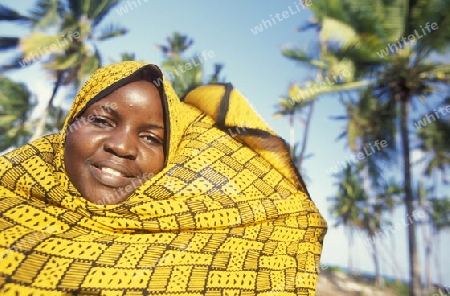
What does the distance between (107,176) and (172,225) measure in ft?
0.92

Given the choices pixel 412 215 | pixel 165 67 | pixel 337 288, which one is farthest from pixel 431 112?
pixel 337 288

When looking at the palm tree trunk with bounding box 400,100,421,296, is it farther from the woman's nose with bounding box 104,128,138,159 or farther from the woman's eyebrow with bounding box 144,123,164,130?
the woman's nose with bounding box 104,128,138,159

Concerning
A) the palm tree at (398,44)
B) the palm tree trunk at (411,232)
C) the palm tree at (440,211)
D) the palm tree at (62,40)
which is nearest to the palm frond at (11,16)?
the palm tree at (62,40)

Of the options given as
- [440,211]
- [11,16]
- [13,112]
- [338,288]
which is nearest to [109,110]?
[11,16]

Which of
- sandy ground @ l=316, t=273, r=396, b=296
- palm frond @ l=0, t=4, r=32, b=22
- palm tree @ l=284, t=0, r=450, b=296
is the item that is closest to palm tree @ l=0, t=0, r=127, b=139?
palm frond @ l=0, t=4, r=32, b=22

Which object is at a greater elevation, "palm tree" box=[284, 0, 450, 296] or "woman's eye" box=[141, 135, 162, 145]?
"palm tree" box=[284, 0, 450, 296]

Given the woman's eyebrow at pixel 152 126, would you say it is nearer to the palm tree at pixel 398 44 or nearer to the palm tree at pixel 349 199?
the palm tree at pixel 398 44

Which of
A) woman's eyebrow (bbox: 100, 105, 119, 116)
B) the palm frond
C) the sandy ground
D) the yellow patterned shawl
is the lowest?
the sandy ground

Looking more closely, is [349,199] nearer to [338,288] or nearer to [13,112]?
[338,288]

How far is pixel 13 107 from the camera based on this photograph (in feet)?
49.1

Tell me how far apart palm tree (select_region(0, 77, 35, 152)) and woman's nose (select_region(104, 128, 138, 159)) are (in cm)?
1532

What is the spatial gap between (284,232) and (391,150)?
1099 cm

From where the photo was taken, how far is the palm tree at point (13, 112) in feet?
47.8

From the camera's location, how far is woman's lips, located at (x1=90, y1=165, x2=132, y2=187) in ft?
4.06
